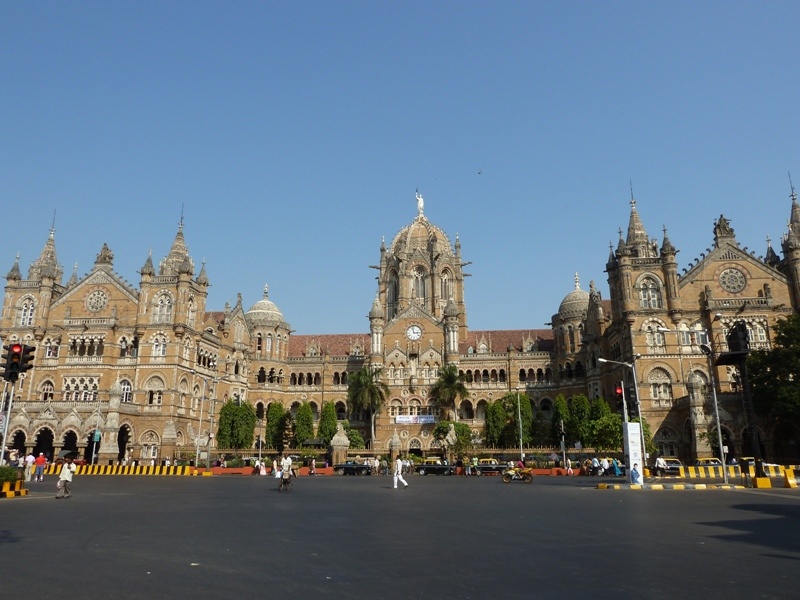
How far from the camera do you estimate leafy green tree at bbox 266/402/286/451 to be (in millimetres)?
71312

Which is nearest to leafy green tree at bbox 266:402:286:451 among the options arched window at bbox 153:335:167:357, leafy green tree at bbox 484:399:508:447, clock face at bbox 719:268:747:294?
arched window at bbox 153:335:167:357

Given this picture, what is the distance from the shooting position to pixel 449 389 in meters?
70.0

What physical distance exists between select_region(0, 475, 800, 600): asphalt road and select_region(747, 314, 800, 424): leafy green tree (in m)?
28.1

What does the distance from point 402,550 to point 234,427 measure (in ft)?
190

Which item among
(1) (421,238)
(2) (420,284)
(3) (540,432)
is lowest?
(3) (540,432)

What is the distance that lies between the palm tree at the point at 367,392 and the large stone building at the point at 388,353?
2.70 metres

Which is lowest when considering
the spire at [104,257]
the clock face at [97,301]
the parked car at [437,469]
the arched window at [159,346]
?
the parked car at [437,469]

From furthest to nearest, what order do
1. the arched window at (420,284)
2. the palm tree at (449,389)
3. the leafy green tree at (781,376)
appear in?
1. the arched window at (420,284)
2. the palm tree at (449,389)
3. the leafy green tree at (781,376)

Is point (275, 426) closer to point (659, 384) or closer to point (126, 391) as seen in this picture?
point (126, 391)

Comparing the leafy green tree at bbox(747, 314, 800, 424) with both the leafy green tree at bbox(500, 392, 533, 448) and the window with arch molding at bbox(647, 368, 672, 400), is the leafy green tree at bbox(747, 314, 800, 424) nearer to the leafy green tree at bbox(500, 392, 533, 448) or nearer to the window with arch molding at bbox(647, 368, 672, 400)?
the window with arch molding at bbox(647, 368, 672, 400)

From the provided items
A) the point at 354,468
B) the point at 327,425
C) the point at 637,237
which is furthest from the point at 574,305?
the point at 354,468

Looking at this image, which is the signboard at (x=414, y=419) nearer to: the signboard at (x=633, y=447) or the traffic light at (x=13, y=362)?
the signboard at (x=633, y=447)

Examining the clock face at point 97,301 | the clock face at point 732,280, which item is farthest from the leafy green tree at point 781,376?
the clock face at point 97,301

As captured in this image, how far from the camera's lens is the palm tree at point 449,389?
70000mm
